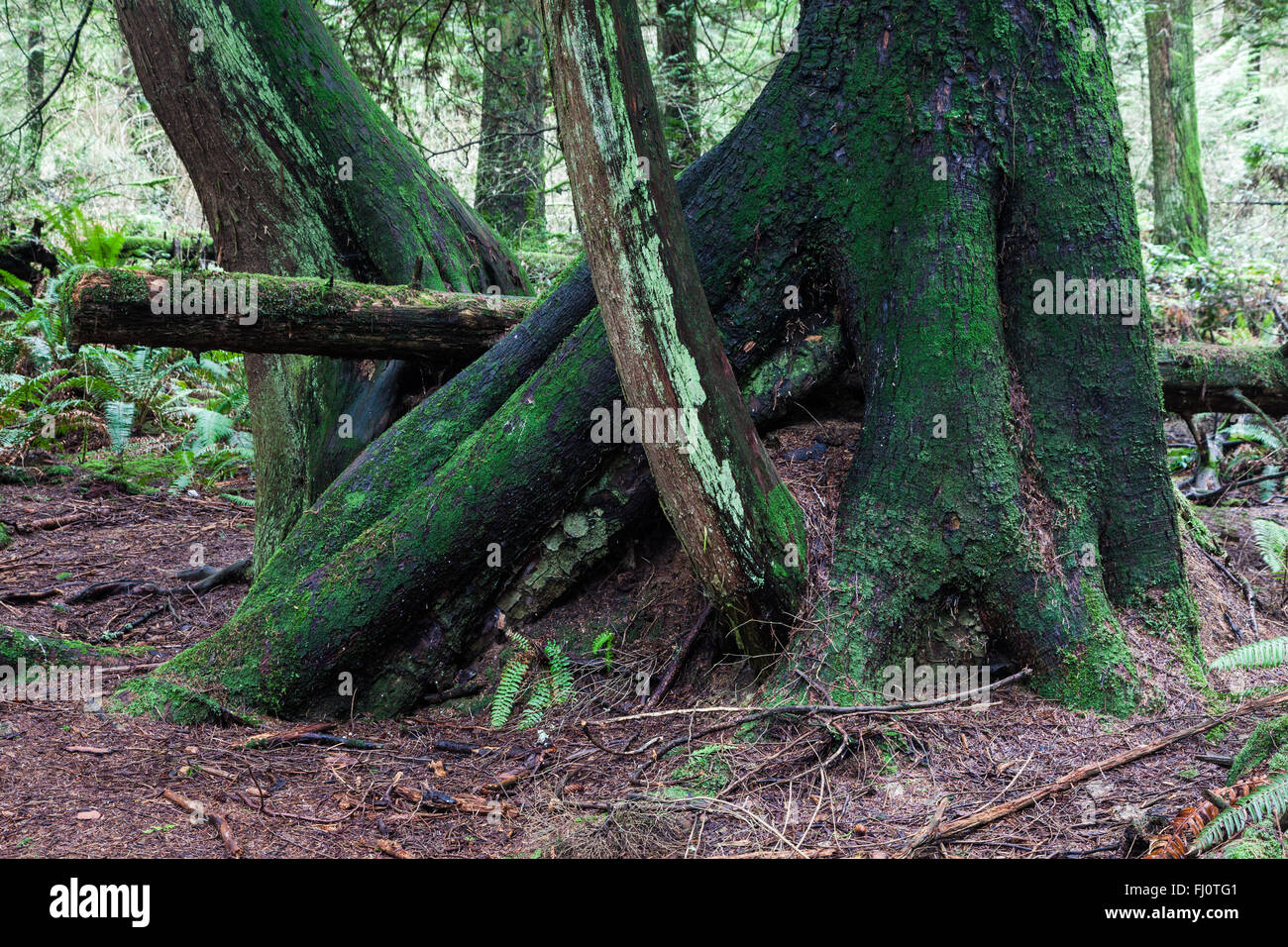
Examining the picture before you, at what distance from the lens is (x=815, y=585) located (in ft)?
11.6

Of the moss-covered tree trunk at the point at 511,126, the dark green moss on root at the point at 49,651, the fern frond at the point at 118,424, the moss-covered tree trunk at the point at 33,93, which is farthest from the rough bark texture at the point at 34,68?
the dark green moss on root at the point at 49,651

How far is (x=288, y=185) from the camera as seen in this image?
539 centimetres

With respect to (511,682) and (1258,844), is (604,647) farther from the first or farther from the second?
(1258,844)

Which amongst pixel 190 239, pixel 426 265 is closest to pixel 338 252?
pixel 426 265

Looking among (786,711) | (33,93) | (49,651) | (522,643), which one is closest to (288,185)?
(49,651)

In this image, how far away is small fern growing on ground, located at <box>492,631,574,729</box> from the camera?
12.5 feet

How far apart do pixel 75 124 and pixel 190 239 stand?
9.70 metres

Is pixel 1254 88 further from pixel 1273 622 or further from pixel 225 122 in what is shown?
pixel 225 122

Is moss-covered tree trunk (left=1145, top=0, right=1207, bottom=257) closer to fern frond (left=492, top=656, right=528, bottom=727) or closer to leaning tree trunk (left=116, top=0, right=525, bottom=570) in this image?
leaning tree trunk (left=116, top=0, right=525, bottom=570)

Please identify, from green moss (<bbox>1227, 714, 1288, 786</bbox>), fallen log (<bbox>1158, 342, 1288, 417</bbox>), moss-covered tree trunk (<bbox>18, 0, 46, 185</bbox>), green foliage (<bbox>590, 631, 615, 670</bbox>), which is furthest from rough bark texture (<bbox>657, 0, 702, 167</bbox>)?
green moss (<bbox>1227, 714, 1288, 786</bbox>)

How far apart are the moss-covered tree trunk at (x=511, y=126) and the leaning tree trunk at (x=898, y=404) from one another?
541 centimetres

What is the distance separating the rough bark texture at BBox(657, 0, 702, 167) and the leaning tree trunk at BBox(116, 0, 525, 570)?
430cm

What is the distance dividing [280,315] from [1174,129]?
16.2 m
